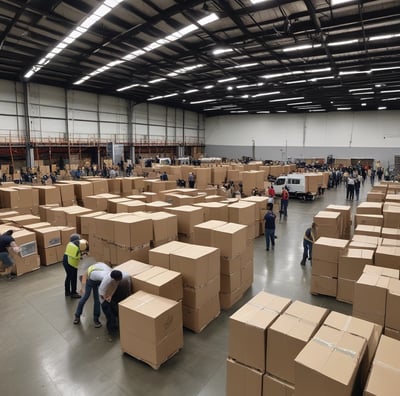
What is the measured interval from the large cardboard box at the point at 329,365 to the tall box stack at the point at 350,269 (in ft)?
9.49

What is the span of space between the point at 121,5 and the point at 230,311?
10.4 m

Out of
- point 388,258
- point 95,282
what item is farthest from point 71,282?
point 388,258

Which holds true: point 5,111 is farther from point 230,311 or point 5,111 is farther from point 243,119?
point 243,119

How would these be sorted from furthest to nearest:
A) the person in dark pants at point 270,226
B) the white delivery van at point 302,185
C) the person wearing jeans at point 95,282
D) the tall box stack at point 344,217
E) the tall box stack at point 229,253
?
the white delivery van at point 302,185 < the tall box stack at point 344,217 < the person in dark pants at point 270,226 < the tall box stack at point 229,253 < the person wearing jeans at point 95,282

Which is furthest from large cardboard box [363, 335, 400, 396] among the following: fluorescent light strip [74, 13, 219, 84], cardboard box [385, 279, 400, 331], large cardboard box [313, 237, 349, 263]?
fluorescent light strip [74, 13, 219, 84]

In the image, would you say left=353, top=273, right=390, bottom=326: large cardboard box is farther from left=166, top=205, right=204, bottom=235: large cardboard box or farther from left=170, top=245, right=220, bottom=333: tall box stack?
left=166, top=205, right=204, bottom=235: large cardboard box

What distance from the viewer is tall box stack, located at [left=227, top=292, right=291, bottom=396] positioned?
294 cm

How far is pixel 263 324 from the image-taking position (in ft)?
9.81

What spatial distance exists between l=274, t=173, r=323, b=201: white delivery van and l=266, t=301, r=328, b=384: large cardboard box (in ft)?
47.5

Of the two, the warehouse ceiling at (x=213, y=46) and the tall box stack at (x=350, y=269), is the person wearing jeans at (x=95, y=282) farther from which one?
the warehouse ceiling at (x=213, y=46)

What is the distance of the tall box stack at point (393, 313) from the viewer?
3.47 meters

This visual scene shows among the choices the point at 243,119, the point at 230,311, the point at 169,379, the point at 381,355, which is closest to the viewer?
the point at 381,355

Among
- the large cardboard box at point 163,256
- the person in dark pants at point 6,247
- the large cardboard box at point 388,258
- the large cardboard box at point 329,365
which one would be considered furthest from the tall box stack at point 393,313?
the person in dark pants at point 6,247

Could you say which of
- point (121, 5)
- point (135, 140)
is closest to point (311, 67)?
point (121, 5)
